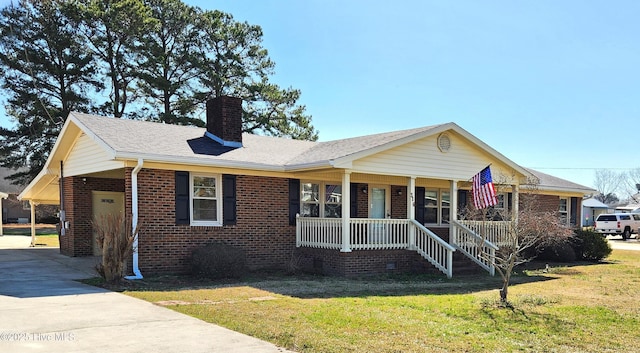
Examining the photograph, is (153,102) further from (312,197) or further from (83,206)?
(312,197)

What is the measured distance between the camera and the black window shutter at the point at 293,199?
15.8m

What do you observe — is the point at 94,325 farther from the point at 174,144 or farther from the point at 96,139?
the point at 174,144

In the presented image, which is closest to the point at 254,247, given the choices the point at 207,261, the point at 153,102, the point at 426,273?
the point at 207,261

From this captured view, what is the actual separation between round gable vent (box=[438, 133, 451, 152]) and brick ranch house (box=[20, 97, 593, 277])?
48mm

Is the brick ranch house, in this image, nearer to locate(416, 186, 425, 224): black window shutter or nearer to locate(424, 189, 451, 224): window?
Answer: locate(416, 186, 425, 224): black window shutter

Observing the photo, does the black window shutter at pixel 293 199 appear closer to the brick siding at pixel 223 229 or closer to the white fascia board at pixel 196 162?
the brick siding at pixel 223 229

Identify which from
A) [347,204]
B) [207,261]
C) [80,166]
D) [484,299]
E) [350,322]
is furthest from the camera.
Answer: [80,166]

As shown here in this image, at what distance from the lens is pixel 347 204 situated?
46.7ft

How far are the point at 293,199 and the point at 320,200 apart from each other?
1.17 m

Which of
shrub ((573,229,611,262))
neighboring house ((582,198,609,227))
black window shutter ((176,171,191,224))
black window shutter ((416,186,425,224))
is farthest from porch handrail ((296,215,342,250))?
neighboring house ((582,198,609,227))

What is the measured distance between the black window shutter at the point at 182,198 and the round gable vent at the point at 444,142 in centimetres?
741

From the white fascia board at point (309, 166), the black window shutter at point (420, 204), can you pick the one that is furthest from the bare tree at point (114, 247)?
the black window shutter at point (420, 204)

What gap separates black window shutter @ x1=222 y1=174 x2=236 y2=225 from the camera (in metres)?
14.4

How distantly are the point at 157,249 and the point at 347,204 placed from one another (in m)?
4.93
